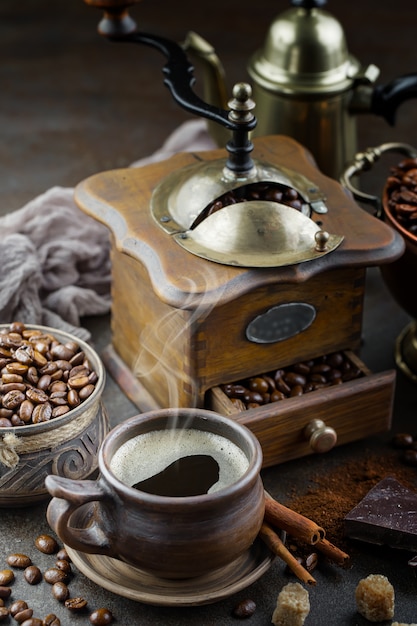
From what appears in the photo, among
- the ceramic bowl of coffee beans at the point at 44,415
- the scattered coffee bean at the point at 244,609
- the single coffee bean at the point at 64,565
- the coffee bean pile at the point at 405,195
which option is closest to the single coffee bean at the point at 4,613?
the single coffee bean at the point at 64,565

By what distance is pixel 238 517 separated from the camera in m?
1.38

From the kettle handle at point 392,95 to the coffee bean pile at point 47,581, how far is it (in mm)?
1258

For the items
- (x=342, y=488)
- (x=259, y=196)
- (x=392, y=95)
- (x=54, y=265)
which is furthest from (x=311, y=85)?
(x=342, y=488)

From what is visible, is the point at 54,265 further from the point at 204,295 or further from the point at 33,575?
the point at 33,575

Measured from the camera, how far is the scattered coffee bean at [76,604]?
146 centimetres

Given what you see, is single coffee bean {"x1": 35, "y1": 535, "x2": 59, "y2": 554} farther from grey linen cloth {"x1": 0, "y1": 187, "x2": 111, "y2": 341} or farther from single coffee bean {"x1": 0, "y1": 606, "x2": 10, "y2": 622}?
grey linen cloth {"x1": 0, "y1": 187, "x2": 111, "y2": 341}

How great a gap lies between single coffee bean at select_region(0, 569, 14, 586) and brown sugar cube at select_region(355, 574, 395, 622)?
525mm

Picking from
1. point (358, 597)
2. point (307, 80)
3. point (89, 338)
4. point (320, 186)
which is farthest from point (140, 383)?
point (307, 80)

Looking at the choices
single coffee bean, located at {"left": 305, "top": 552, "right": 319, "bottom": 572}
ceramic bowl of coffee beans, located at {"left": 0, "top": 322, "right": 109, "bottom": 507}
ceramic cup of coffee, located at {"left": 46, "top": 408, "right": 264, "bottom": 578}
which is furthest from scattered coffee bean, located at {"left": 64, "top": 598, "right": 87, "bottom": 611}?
single coffee bean, located at {"left": 305, "top": 552, "right": 319, "bottom": 572}

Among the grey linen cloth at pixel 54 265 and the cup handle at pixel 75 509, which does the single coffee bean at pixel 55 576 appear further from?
the grey linen cloth at pixel 54 265

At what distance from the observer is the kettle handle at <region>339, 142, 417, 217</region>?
6.44ft

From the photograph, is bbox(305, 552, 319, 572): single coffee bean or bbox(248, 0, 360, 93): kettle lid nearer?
bbox(305, 552, 319, 572): single coffee bean

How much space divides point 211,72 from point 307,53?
9.5 inches

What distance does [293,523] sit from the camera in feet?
4.92
